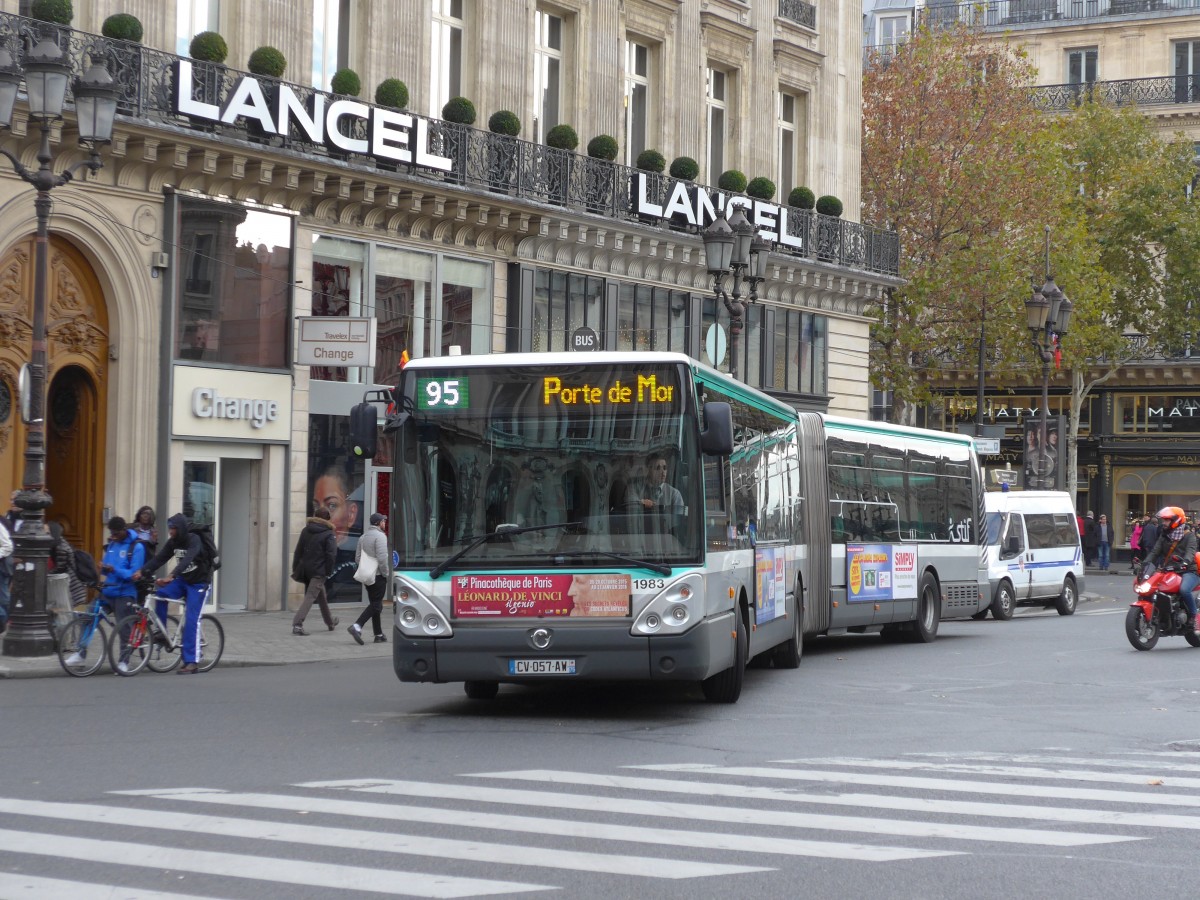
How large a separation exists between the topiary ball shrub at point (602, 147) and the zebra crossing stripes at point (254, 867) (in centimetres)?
2509

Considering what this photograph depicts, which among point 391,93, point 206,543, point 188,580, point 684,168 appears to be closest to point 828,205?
point 684,168

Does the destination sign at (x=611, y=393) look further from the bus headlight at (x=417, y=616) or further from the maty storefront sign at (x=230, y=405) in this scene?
the maty storefront sign at (x=230, y=405)

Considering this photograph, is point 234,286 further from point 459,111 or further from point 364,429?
point 364,429

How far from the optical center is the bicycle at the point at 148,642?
17.1 m

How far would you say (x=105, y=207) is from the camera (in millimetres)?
23656

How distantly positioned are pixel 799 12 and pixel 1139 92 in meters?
28.3

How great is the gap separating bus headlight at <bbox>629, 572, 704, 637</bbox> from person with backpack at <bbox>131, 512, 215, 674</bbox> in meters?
6.14

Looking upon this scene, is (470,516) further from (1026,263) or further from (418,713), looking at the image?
Answer: (1026,263)

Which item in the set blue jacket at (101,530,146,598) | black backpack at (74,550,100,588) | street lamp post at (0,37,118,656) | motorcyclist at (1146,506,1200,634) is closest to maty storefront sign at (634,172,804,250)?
motorcyclist at (1146,506,1200,634)

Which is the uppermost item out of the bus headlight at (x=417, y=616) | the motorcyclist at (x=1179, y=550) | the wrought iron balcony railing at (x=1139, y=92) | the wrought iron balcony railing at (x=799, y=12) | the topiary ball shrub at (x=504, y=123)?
the wrought iron balcony railing at (x=1139, y=92)

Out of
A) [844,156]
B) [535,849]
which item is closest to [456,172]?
[844,156]

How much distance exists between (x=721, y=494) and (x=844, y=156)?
2770cm

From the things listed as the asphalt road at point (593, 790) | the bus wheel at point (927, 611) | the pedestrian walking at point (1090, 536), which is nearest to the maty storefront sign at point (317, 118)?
the bus wheel at point (927, 611)

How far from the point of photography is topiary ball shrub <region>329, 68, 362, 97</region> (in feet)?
87.8
